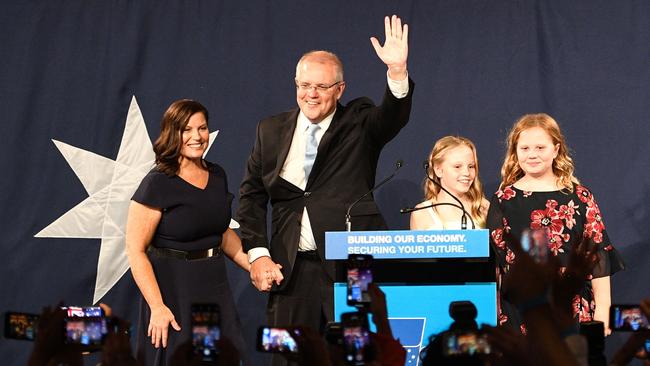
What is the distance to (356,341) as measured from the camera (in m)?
2.08

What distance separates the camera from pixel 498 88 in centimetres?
517

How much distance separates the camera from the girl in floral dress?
13.2 ft

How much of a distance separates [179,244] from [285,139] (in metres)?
0.69

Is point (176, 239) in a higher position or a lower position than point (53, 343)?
higher

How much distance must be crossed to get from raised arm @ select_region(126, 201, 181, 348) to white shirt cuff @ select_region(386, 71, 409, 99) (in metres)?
1.12

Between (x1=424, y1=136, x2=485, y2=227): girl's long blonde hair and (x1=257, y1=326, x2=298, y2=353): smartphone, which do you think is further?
(x1=424, y1=136, x2=485, y2=227): girl's long blonde hair

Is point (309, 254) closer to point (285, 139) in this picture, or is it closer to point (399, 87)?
point (285, 139)

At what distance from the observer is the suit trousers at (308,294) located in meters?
3.96

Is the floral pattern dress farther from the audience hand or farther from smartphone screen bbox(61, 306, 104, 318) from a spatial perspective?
the audience hand

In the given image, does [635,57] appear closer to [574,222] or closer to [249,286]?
[574,222]

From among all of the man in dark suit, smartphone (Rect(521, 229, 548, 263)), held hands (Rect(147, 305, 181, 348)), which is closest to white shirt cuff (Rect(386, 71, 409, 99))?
the man in dark suit

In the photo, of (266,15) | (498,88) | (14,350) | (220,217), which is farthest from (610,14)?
(14,350)

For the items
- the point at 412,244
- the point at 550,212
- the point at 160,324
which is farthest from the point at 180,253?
the point at 550,212

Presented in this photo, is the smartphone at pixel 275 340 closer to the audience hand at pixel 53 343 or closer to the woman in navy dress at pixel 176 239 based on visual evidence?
the audience hand at pixel 53 343
